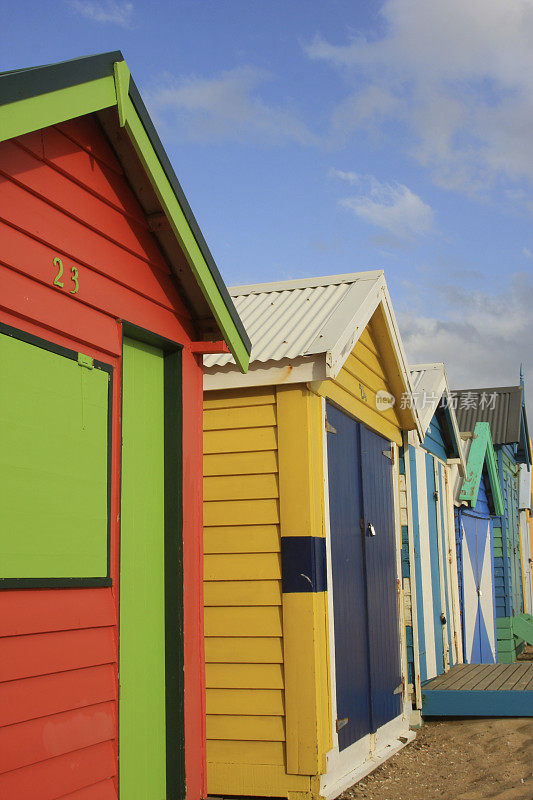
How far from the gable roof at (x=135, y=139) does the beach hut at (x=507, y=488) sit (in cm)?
1401

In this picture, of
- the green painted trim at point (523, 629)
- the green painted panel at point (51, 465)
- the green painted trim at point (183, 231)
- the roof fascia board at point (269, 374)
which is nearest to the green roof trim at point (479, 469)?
the green painted trim at point (523, 629)

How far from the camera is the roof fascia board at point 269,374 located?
21.3 feet

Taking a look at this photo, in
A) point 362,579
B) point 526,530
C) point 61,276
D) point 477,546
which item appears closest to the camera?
point 61,276

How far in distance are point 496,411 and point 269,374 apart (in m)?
17.1

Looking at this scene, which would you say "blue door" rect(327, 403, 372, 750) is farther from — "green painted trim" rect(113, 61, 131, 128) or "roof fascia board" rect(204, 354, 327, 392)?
"green painted trim" rect(113, 61, 131, 128)

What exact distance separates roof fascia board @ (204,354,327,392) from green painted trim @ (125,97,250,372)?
3.52ft

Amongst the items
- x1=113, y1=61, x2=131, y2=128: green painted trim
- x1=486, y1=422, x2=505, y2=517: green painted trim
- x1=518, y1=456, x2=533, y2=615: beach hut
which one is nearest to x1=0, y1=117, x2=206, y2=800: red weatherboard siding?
x1=113, y1=61, x2=131, y2=128: green painted trim

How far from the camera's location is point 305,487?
21.4 feet

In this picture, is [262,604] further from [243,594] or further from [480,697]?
[480,697]

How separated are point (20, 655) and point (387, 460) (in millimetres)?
6097

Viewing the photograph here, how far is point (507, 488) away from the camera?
853 inches

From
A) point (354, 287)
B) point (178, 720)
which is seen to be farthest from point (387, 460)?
point (178, 720)

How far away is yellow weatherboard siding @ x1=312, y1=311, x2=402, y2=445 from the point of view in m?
7.53

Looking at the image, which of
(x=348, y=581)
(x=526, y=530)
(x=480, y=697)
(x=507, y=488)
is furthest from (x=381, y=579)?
(x=526, y=530)
